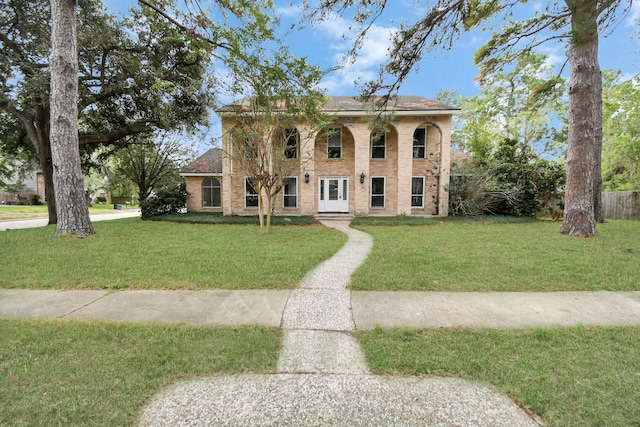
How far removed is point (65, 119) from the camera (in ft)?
25.6

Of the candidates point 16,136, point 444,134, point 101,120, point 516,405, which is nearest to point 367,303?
point 516,405

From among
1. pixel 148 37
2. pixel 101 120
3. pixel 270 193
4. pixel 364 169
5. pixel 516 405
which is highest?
pixel 148 37

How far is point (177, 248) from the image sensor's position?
6.89 metres

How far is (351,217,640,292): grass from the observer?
4297mm

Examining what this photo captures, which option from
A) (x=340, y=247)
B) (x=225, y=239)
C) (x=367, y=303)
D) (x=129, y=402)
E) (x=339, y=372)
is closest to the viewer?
(x=129, y=402)

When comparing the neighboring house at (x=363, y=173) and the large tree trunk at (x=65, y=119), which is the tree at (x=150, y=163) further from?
the large tree trunk at (x=65, y=119)

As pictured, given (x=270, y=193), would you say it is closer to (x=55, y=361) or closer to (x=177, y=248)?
(x=177, y=248)

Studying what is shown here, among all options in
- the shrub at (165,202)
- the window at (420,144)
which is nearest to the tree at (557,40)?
the window at (420,144)

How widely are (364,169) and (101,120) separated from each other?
1358 cm

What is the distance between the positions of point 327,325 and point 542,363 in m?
1.99

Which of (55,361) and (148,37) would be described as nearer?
(55,361)

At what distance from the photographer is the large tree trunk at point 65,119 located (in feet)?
25.2

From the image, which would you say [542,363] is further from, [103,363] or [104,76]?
[104,76]

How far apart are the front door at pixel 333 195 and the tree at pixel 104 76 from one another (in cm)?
742
